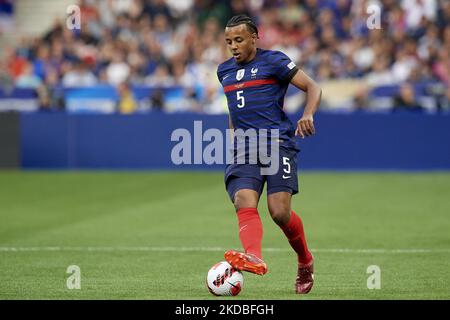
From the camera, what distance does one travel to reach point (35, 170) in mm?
22688

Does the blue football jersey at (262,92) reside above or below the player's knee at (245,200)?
above

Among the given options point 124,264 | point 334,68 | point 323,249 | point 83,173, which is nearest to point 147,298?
point 124,264

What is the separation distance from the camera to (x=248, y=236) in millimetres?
8523

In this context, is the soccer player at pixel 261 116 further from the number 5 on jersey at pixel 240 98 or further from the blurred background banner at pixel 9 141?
the blurred background banner at pixel 9 141

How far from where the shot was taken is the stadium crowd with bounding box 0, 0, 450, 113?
76.1 ft

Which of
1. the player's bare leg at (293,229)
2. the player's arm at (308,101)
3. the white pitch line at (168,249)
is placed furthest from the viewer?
the white pitch line at (168,249)

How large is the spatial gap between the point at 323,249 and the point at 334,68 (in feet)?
38.9

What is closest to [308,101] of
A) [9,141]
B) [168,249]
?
[168,249]

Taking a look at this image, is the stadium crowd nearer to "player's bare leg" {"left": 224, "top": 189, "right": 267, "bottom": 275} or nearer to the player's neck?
the player's neck

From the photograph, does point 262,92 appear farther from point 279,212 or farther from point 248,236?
point 248,236

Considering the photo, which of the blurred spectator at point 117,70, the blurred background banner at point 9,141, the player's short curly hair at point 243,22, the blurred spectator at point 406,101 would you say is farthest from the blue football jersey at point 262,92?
the blurred spectator at point 117,70

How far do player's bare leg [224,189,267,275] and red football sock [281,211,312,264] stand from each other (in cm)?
31

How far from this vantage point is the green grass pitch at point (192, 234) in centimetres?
924
